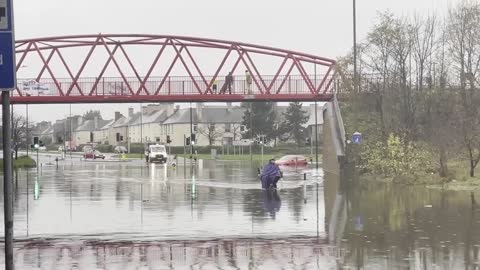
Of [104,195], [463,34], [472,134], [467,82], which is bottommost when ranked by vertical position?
[104,195]

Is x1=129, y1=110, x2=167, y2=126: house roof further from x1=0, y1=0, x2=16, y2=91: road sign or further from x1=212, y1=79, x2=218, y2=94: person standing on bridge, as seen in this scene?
x1=0, y1=0, x2=16, y2=91: road sign

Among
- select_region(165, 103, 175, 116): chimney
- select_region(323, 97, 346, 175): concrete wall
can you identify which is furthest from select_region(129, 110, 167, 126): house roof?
select_region(323, 97, 346, 175): concrete wall

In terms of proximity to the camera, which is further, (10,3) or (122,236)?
(122,236)

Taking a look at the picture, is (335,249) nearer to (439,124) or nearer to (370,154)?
(439,124)


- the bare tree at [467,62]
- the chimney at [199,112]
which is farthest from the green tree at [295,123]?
the bare tree at [467,62]

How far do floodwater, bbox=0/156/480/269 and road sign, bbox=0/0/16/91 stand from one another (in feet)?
18.7

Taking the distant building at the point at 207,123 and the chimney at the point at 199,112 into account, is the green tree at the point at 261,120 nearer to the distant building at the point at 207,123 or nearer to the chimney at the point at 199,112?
the distant building at the point at 207,123

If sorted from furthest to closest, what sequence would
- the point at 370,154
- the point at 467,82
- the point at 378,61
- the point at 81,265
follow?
1. the point at 378,61
2. the point at 370,154
3. the point at 467,82
4. the point at 81,265

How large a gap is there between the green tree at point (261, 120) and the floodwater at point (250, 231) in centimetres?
9961

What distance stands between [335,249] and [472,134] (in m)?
23.4

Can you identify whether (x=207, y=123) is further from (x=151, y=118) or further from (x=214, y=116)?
(x=151, y=118)

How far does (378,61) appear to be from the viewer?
47125 mm

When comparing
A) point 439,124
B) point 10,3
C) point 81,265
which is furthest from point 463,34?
point 10,3

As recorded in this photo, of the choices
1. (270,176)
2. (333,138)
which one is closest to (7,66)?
(270,176)
